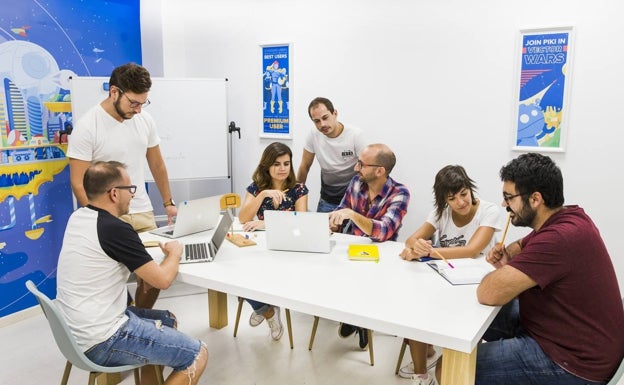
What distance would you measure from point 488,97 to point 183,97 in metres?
2.41

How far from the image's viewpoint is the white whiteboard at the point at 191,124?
4.09 meters

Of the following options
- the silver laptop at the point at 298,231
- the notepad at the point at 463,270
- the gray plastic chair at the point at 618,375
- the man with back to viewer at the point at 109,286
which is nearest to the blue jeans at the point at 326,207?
the silver laptop at the point at 298,231

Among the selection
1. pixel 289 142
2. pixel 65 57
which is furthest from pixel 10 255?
pixel 289 142

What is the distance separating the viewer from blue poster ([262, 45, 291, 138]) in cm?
422

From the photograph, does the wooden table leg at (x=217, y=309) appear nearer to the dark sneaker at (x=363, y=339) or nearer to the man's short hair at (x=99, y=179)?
the dark sneaker at (x=363, y=339)

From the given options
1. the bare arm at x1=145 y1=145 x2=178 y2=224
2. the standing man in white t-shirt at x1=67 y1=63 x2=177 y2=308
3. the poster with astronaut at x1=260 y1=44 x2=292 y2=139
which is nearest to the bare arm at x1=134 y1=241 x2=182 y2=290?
the standing man in white t-shirt at x1=67 y1=63 x2=177 y2=308

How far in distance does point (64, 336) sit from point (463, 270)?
5.11 feet

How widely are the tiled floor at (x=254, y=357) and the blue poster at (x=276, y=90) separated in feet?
5.64

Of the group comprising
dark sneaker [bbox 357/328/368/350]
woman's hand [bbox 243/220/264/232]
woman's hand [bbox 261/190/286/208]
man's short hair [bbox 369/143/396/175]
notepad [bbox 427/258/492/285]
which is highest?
man's short hair [bbox 369/143/396/175]

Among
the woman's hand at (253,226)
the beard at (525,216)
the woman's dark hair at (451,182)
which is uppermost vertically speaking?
the woman's dark hair at (451,182)

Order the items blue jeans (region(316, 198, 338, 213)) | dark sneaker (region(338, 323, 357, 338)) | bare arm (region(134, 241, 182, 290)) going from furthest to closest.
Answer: blue jeans (region(316, 198, 338, 213)), dark sneaker (region(338, 323, 357, 338)), bare arm (region(134, 241, 182, 290))

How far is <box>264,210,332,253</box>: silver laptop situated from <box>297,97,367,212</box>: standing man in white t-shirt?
1220 millimetres

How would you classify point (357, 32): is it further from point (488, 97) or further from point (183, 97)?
point (183, 97)

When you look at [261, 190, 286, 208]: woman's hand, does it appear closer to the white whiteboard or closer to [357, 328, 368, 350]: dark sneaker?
[357, 328, 368, 350]: dark sneaker
